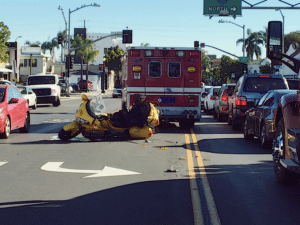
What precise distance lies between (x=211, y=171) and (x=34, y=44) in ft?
423

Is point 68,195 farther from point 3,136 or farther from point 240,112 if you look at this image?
point 240,112

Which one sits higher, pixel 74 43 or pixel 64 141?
pixel 74 43

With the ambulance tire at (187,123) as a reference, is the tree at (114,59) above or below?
above

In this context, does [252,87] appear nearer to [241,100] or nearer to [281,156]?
[241,100]

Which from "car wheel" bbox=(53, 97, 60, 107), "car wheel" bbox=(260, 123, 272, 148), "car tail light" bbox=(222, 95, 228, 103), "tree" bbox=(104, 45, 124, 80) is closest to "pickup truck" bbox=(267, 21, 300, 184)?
"car wheel" bbox=(260, 123, 272, 148)

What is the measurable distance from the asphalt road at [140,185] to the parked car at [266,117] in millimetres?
337

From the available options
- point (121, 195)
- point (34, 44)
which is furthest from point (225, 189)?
point (34, 44)

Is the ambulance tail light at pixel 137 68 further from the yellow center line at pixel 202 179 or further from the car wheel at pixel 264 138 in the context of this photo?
the car wheel at pixel 264 138

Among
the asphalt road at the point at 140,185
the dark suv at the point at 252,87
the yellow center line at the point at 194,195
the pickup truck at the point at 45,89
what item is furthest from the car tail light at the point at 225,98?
the pickup truck at the point at 45,89

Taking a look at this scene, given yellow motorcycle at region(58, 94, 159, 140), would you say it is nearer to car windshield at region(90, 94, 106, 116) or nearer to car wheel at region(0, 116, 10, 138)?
car windshield at region(90, 94, 106, 116)

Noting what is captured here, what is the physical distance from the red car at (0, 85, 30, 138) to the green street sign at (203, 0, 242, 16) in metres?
16.1

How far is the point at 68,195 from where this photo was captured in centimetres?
768

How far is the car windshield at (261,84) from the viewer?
693 inches

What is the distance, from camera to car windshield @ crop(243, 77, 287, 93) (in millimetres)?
17594
